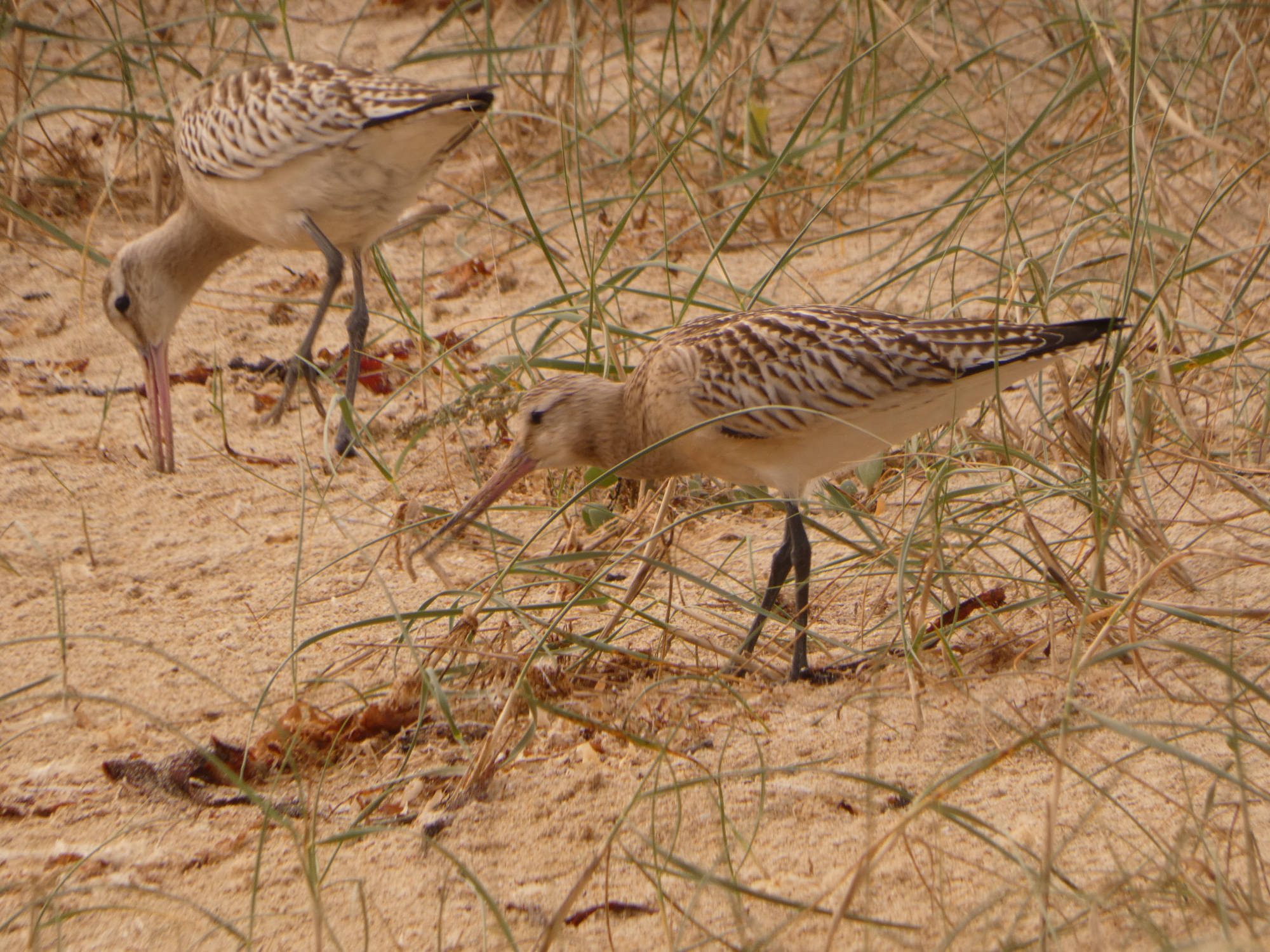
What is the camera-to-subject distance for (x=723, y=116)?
6.24 metres

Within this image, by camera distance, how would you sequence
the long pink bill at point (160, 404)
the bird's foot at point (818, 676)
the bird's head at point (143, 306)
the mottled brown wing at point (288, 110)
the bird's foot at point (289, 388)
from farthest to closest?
1. the bird's head at point (143, 306)
2. the mottled brown wing at point (288, 110)
3. the bird's foot at point (289, 388)
4. the long pink bill at point (160, 404)
5. the bird's foot at point (818, 676)

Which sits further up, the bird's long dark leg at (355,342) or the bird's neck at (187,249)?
the bird's neck at (187,249)

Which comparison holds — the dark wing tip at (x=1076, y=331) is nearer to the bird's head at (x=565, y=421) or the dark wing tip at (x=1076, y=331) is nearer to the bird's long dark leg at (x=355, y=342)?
the bird's head at (x=565, y=421)

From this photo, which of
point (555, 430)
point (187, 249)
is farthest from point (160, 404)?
point (555, 430)

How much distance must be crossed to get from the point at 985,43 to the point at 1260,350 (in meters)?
2.53

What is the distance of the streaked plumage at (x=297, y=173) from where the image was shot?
532cm

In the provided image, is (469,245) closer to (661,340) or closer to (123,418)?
(123,418)

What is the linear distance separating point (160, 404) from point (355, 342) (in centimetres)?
79

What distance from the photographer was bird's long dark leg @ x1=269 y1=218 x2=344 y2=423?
17.2 feet

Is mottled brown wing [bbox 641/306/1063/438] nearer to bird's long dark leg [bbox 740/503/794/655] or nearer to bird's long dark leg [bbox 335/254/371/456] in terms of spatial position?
bird's long dark leg [bbox 740/503/794/655]

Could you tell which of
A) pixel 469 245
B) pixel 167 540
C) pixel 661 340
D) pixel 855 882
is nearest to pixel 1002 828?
pixel 855 882

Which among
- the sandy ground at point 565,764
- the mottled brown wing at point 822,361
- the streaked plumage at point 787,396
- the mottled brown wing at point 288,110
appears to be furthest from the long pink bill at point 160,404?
the mottled brown wing at point 822,361

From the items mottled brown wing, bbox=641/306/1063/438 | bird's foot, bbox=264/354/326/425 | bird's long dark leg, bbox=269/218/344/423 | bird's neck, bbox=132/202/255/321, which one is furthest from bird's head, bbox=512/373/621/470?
bird's neck, bbox=132/202/255/321

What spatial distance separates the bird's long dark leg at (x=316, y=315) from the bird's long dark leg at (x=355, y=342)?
90 mm
